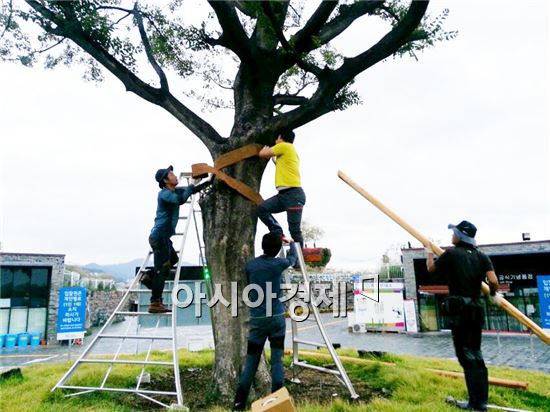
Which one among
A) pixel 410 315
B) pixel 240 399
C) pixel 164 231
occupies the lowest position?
pixel 410 315

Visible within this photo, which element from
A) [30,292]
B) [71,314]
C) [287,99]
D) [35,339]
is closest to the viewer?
[287,99]

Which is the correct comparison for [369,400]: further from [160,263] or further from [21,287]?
[21,287]

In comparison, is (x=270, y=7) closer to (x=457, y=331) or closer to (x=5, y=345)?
(x=457, y=331)

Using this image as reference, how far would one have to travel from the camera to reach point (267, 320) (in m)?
3.98

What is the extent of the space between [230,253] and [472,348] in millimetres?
3116

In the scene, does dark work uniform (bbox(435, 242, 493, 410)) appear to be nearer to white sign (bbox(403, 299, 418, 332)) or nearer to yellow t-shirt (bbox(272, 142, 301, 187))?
yellow t-shirt (bbox(272, 142, 301, 187))

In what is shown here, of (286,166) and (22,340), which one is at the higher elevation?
(286,166)

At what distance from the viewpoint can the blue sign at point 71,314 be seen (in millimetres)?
11914

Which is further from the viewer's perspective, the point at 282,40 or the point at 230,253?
the point at 230,253

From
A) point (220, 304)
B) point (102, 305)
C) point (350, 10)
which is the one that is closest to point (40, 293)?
point (102, 305)

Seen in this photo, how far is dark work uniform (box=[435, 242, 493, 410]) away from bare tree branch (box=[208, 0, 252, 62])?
375 centimetres

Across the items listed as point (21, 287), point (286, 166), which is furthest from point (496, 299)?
point (21, 287)

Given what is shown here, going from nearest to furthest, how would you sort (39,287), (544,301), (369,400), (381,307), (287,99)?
1. (369,400)
2. (287,99)
3. (544,301)
4. (39,287)
5. (381,307)

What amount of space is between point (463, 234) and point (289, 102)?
11.6 feet
